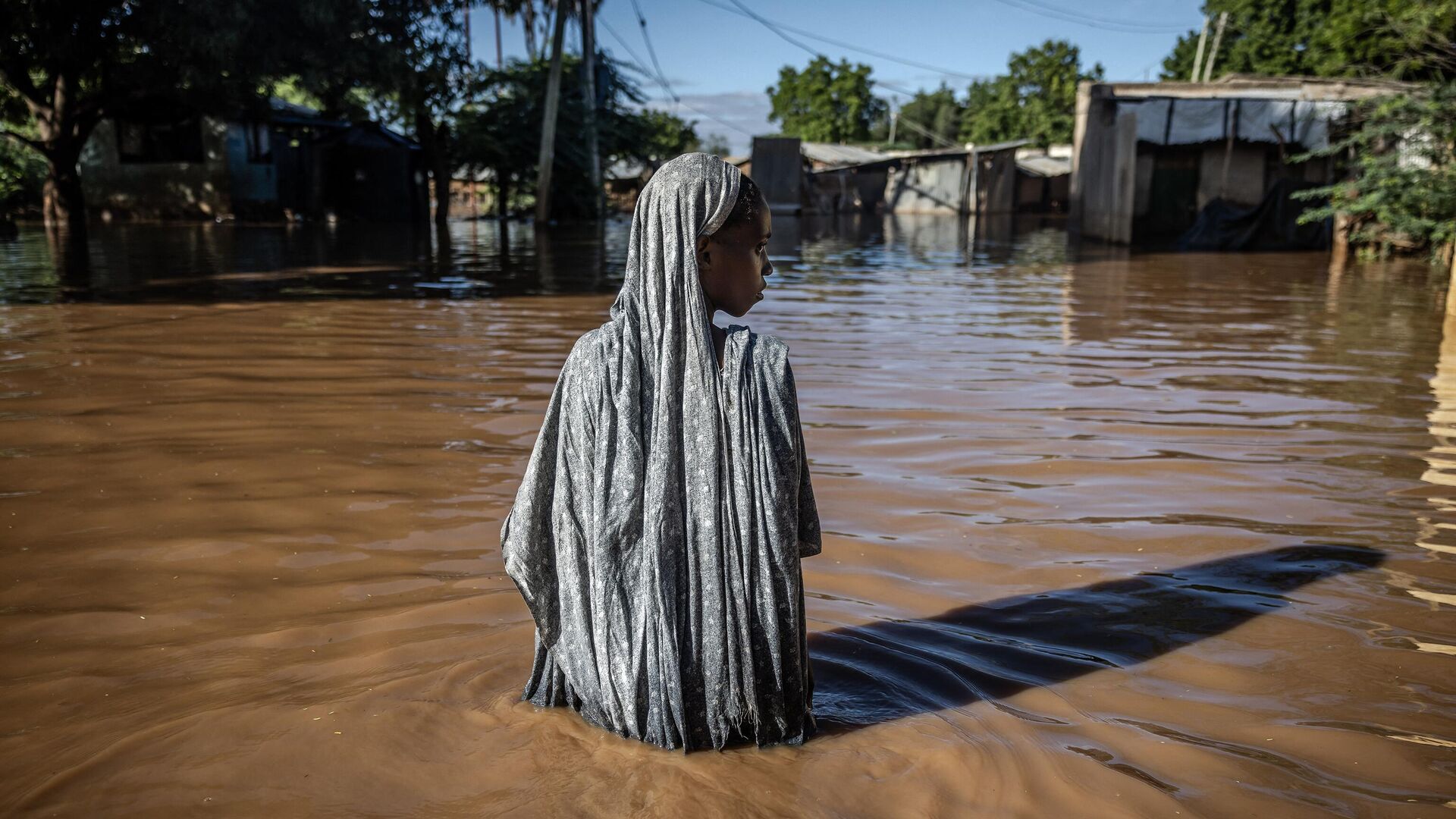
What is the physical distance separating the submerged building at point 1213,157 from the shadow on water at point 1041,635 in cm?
1720

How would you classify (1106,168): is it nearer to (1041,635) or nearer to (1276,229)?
(1276,229)

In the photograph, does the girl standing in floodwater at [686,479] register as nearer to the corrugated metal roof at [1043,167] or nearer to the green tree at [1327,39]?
the green tree at [1327,39]

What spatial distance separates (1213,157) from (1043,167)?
21.3 metres

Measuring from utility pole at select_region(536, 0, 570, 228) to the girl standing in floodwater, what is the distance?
21.2 metres

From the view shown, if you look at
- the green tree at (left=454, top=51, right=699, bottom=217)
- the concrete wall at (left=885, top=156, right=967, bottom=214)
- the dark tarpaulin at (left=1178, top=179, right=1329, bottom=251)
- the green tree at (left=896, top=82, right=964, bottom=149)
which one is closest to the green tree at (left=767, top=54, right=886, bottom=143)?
the green tree at (left=896, top=82, right=964, bottom=149)

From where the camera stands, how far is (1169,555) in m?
3.76

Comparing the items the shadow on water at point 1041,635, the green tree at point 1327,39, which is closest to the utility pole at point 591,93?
the green tree at point 1327,39

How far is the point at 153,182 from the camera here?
2714 cm

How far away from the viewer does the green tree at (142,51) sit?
17.9 metres

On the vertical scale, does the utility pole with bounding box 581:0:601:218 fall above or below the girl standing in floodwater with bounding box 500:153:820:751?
above

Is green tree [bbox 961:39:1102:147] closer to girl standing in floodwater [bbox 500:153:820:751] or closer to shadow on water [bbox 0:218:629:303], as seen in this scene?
shadow on water [bbox 0:218:629:303]

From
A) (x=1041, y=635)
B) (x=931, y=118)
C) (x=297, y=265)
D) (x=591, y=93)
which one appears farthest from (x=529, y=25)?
(x=931, y=118)

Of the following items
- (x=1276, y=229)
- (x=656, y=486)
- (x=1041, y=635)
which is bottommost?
(x=1041, y=635)

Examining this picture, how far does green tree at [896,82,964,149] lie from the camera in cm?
6156
